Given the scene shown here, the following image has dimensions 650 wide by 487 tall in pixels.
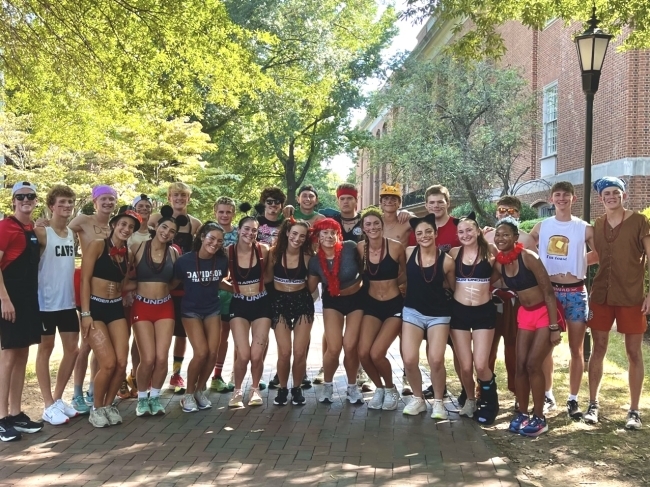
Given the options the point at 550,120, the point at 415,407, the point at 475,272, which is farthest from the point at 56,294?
the point at 550,120

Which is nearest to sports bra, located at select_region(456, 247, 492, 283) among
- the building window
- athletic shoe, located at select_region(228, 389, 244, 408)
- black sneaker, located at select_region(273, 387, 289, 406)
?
black sneaker, located at select_region(273, 387, 289, 406)

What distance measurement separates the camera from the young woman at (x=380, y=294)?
6.20m

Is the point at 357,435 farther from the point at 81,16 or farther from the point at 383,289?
the point at 81,16

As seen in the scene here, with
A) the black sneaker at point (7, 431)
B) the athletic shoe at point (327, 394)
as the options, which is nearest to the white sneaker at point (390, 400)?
the athletic shoe at point (327, 394)

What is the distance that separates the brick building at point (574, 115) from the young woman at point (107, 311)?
398 inches

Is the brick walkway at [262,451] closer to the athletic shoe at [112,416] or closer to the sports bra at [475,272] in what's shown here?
the athletic shoe at [112,416]

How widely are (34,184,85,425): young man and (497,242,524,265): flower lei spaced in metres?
3.81

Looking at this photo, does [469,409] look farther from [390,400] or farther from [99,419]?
[99,419]

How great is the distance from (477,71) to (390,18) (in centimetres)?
1258

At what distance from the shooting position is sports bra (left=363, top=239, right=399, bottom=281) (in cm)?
620

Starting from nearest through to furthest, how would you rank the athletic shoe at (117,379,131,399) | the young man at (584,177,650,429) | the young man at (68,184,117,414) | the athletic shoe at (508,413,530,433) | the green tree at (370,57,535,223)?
the athletic shoe at (508,413,530,433), the young man at (584,177,650,429), the young man at (68,184,117,414), the athletic shoe at (117,379,131,399), the green tree at (370,57,535,223)

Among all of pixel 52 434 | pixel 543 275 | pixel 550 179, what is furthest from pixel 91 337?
pixel 550 179

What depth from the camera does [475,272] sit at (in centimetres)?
586

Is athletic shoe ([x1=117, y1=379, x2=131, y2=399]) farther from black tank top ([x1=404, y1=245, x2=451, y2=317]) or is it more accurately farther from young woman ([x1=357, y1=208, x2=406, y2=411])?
black tank top ([x1=404, y1=245, x2=451, y2=317])
